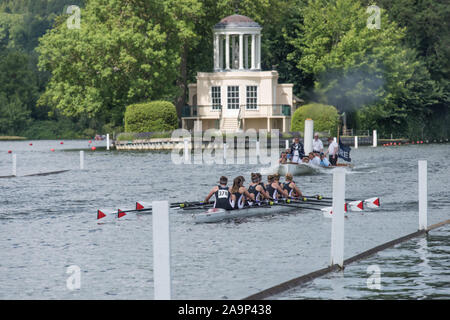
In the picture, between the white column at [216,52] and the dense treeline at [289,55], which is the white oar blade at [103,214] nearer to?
the dense treeline at [289,55]

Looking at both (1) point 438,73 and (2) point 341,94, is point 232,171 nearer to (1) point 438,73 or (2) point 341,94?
(2) point 341,94

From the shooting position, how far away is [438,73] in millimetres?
97562

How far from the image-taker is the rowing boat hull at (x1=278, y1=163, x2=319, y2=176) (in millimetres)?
41125

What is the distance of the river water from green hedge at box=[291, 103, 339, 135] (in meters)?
40.0

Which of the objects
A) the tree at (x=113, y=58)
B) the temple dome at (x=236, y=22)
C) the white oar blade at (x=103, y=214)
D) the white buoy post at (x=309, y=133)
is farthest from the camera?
the temple dome at (x=236, y=22)

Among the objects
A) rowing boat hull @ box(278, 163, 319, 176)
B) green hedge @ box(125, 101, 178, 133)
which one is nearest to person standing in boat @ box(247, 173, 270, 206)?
rowing boat hull @ box(278, 163, 319, 176)

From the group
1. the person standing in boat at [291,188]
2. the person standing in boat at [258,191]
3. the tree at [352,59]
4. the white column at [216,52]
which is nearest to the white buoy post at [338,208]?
the person standing in boat at [258,191]

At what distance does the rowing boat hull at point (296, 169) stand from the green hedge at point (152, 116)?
33.0 meters

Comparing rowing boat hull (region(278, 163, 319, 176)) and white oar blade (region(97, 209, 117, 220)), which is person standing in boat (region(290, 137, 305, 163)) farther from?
white oar blade (region(97, 209, 117, 220))

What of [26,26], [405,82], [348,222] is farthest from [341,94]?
[26,26]

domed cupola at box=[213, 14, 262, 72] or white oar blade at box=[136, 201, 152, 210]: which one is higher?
domed cupola at box=[213, 14, 262, 72]

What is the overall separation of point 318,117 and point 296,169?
3641 centimetres

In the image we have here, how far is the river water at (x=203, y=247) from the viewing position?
50.2 feet
